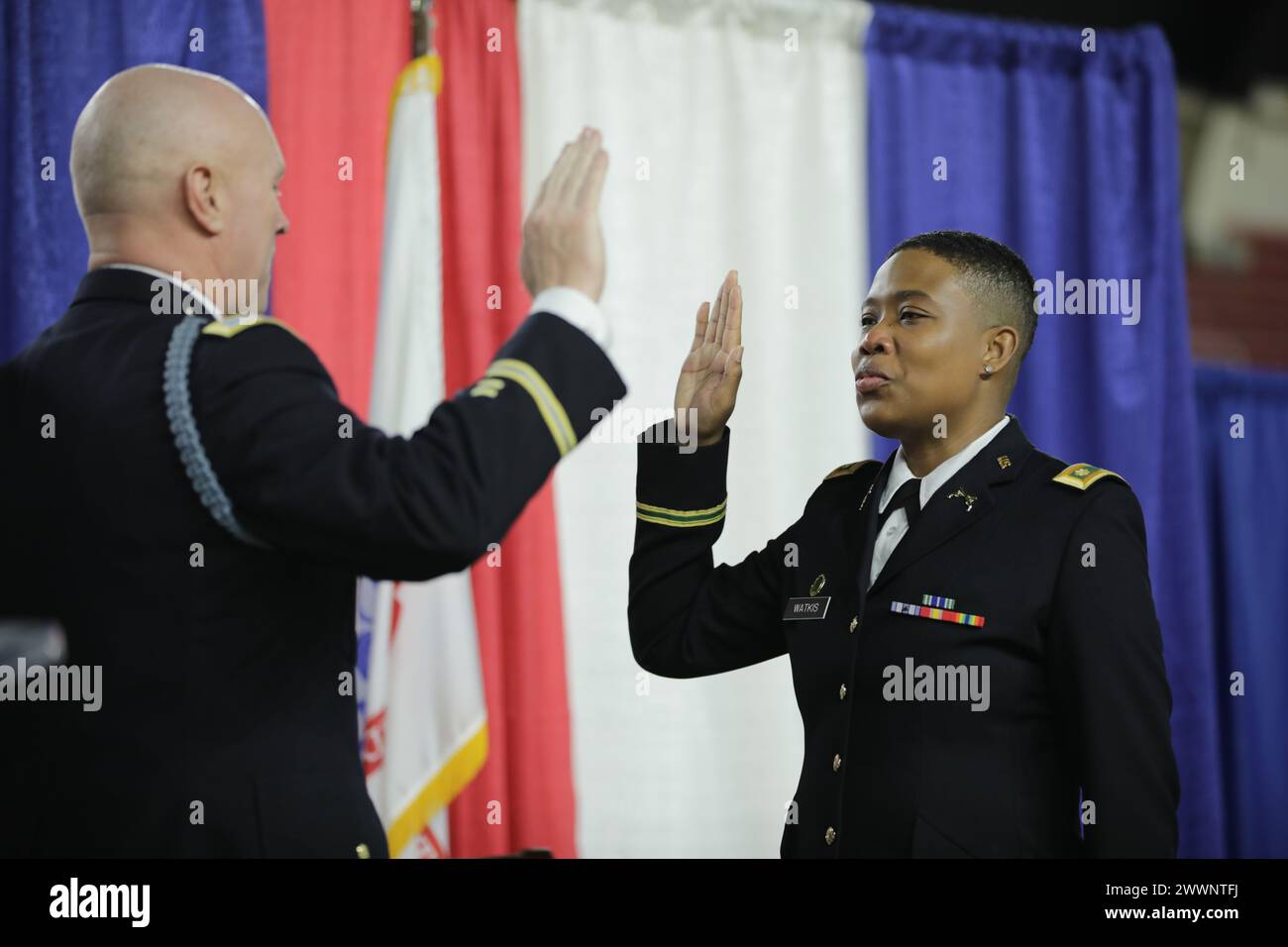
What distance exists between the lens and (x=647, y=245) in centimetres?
355

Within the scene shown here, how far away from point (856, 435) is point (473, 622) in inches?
49.6

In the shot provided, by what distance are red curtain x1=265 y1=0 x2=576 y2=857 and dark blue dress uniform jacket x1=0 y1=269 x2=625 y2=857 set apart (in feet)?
6.01

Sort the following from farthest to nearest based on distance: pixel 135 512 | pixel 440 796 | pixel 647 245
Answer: pixel 647 245, pixel 440 796, pixel 135 512

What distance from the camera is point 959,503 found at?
1.67 meters

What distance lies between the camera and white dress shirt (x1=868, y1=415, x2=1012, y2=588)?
1710mm

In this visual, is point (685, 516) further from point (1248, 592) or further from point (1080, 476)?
point (1248, 592)

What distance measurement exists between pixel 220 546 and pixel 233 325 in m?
0.21

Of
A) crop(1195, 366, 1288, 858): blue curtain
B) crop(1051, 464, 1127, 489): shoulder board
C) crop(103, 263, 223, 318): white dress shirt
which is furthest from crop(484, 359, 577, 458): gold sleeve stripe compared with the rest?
crop(1195, 366, 1288, 858): blue curtain

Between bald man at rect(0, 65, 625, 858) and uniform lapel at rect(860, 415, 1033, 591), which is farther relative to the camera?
uniform lapel at rect(860, 415, 1033, 591)

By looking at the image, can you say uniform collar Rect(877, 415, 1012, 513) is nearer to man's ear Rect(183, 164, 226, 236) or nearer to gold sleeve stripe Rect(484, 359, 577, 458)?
gold sleeve stripe Rect(484, 359, 577, 458)

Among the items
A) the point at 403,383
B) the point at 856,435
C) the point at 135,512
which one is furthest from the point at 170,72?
the point at 856,435

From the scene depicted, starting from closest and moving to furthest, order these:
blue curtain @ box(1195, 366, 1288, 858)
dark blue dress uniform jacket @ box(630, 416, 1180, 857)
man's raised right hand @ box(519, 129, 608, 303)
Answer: man's raised right hand @ box(519, 129, 608, 303) < dark blue dress uniform jacket @ box(630, 416, 1180, 857) < blue curtain @ box(1195, 366, 1288, 858)

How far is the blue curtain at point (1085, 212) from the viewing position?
3754 millimetres
